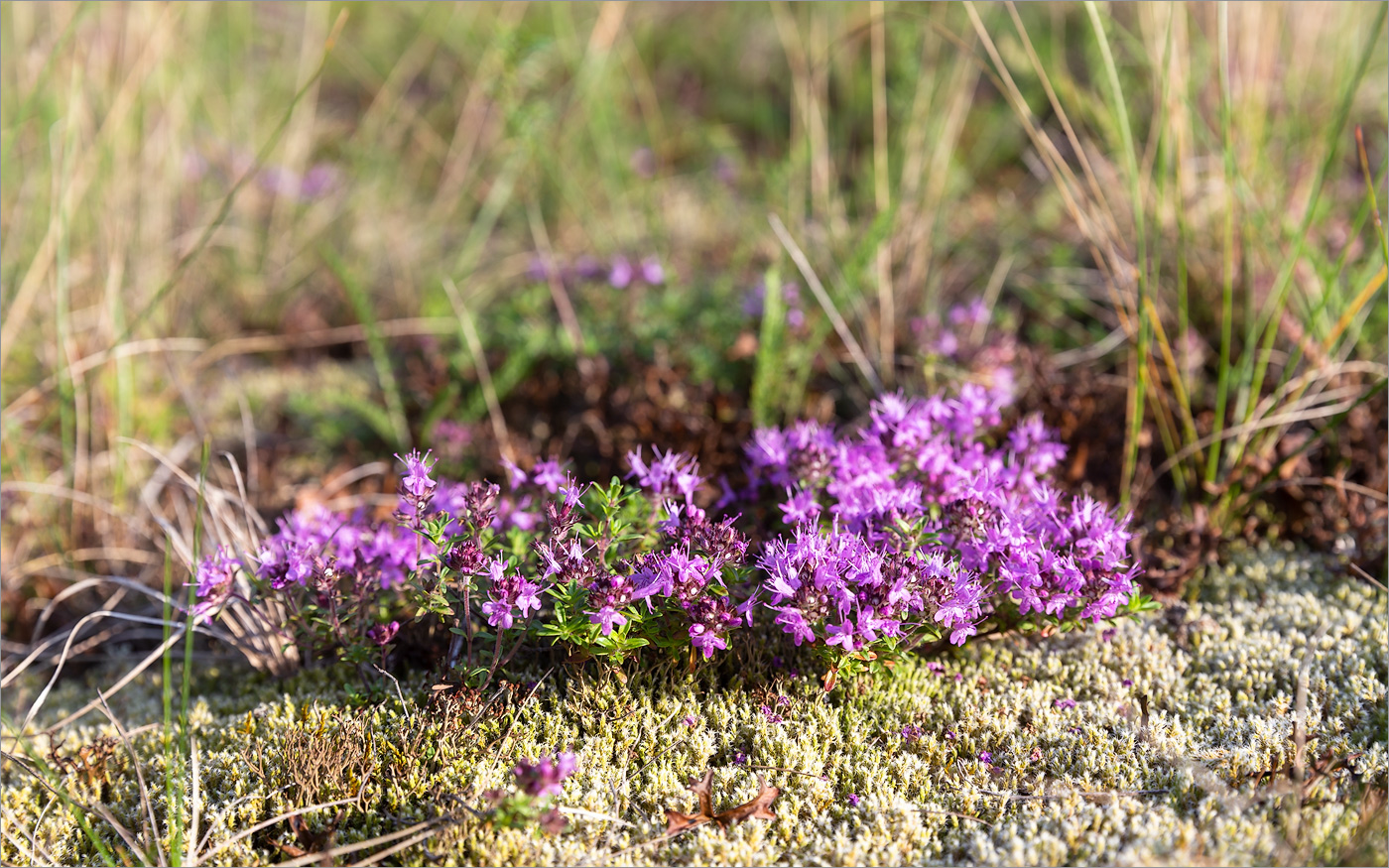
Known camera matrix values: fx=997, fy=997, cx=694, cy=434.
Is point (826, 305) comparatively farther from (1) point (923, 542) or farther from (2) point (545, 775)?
(2) point (545, 775)

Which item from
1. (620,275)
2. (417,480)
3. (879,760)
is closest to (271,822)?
(417,480)

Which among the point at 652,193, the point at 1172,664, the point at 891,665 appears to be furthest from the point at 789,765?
the point at 652,193

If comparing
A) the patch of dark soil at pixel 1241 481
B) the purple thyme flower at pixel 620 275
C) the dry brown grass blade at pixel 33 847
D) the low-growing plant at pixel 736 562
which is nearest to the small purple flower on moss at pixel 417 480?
the low-growing plant at pixel 736 562

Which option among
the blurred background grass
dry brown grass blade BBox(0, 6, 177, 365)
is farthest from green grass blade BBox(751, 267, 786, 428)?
dry brown grass blade BBox(0, 6, 177, 365)

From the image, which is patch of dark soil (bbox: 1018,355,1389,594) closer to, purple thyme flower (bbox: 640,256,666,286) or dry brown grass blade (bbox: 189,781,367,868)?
purple thyme flower (bbox: 640,256,666,286)

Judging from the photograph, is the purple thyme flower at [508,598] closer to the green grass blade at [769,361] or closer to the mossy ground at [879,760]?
the mossy ground at [879,760]

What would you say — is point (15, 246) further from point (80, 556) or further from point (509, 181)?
point (509, 181)
